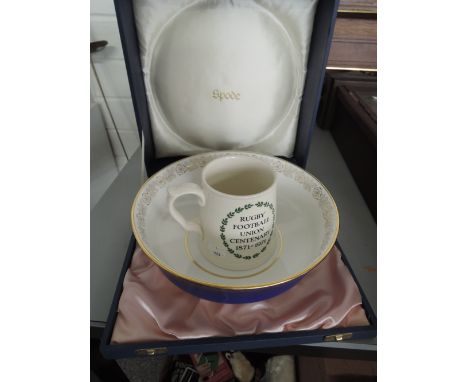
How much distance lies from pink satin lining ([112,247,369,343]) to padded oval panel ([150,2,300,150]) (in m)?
0.26

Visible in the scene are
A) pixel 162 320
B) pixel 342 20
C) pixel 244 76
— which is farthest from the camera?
pixel 342 20

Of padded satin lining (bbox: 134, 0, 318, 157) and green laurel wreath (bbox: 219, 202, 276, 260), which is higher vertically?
padded satin lining (bbox: 134, 0, 318, 157)

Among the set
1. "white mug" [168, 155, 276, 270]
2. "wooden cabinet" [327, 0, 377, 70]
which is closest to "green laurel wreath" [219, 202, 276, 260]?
"white mug" [168, 155, 276, 270]

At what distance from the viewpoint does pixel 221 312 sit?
0.36 metres

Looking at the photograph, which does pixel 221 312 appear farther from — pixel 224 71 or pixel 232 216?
pixel 224 71

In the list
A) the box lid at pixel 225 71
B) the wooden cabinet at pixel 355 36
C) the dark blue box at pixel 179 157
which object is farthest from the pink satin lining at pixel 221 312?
the wooden cabinet at pixel 355 36

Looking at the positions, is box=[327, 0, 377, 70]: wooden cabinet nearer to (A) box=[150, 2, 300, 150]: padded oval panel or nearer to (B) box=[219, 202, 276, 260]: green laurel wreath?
(A) box=[150, 2, 300, 150]: padded oval panel

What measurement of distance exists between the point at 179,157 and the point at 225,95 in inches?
5.5

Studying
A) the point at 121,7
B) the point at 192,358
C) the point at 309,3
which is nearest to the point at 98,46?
the point at 121,7

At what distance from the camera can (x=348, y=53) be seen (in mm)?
685

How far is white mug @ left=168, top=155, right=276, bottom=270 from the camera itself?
13.2 inches

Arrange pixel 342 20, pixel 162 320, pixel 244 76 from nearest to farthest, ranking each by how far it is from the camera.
Answer: pixel 162 320
pixel 244 76
pixel 342 20

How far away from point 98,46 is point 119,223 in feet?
1.37

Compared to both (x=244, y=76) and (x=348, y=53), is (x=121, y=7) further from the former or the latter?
(x=348, y=53)
